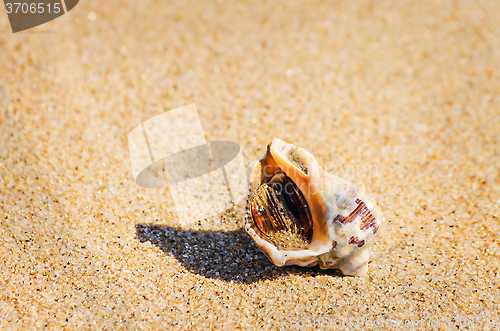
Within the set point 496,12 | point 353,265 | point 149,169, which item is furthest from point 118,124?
point 496,12

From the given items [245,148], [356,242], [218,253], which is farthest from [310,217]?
[245,148]

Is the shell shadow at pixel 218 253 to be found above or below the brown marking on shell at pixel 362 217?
below

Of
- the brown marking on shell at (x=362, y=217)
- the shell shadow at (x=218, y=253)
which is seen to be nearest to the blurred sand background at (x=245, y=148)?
the shell shadow at (x=218, y=253)

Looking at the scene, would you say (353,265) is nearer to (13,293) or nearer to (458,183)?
(458,183)

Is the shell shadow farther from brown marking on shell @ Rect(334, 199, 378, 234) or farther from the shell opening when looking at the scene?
brown marking on shell @ Rect(334, 199, 378, 234)

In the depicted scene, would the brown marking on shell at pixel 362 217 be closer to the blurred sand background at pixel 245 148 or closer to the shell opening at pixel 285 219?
the shell opening at pixel 285 219

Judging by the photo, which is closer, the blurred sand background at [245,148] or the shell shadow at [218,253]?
the blurred sand background at [245,148]
